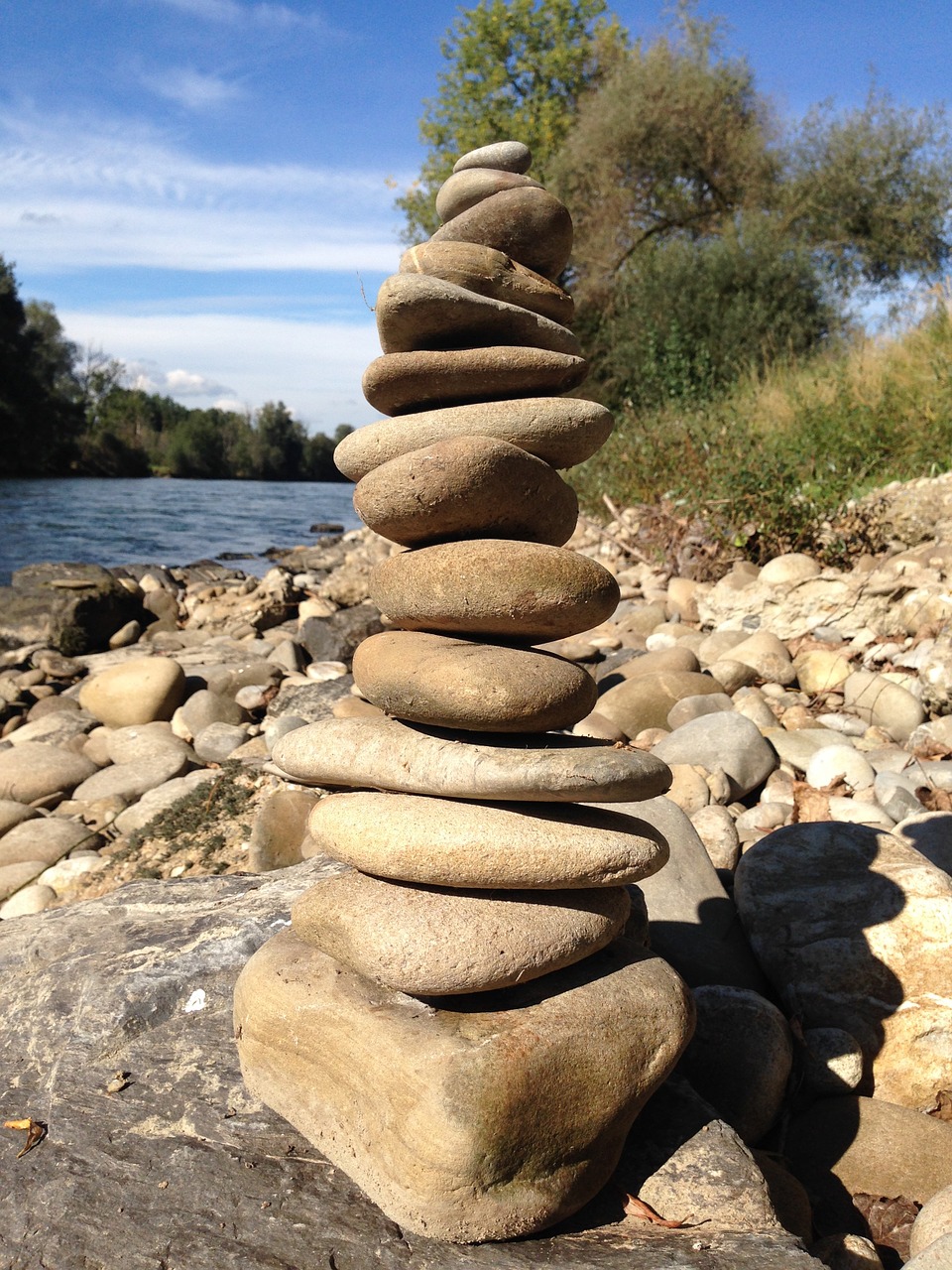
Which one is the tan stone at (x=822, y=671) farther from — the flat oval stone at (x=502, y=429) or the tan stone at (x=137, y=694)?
the tan stone at (x=137, y=694)

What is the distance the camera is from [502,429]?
2.85 meters

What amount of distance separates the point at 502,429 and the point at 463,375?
0.21 metres

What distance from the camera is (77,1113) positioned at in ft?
8.13

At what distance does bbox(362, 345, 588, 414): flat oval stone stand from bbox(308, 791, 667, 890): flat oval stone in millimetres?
1257

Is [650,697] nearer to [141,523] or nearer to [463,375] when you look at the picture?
[463,375]

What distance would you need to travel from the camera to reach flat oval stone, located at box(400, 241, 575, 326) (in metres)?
2.96

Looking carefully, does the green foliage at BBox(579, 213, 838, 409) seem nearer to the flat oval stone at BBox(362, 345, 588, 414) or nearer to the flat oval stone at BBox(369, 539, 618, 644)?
the flat oval stone at BBox(362, 345, 588, 414)

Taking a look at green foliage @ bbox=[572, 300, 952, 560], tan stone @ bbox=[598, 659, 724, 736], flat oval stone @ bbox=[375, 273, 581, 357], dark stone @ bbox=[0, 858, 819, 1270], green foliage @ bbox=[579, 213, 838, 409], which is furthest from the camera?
green foliage @ bbox=[579, 213, 838, 409]

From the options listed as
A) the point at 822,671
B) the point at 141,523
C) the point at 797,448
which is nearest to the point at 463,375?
the point at 822,671

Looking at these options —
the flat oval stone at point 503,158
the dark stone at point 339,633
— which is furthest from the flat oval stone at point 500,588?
the dark stone at point 339,633

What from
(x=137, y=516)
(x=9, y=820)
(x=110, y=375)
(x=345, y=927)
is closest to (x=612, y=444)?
(x=9, y=820)

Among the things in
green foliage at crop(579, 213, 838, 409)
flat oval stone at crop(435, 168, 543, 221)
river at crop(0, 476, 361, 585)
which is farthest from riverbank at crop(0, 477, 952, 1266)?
river at crop(0, 476, 361, 585)

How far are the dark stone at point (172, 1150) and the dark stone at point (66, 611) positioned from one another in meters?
9.30

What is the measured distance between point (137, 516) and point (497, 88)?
53.5 ft
